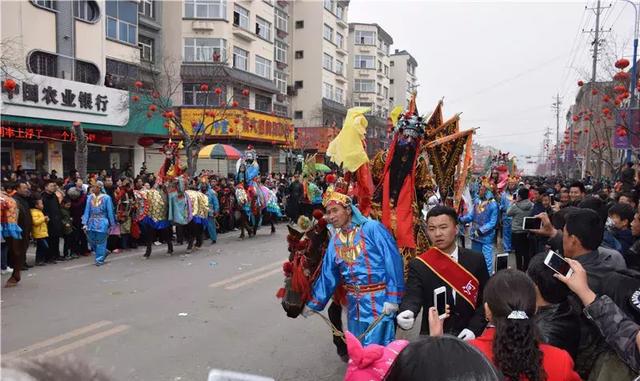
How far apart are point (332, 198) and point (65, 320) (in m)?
3.98

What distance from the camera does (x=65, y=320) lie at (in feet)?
19.6

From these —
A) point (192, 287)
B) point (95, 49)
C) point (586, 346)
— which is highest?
point (95, 49)

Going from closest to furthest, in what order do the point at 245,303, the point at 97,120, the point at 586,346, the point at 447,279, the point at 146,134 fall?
the point at 586,346 < the point at 447,279 < the point at 245,303 < the point at 97,120 < the point at 146,134

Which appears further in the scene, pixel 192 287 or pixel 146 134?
pixel 146 134

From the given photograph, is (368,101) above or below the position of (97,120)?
above

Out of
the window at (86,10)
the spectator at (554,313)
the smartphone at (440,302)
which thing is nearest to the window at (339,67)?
the window at (86,10)

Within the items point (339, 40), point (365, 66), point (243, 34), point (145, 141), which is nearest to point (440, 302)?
point (145, 141)

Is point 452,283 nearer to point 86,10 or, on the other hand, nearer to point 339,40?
point 86,10

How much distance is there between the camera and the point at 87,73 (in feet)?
66.1

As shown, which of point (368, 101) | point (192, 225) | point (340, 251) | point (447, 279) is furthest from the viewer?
point (368, 101)

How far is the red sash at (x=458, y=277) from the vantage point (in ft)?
10.2

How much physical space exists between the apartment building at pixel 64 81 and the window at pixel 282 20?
641 inches

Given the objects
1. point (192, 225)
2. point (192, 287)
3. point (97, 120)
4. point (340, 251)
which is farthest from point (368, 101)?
point (340, 251)

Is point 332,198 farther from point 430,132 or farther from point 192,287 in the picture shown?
point 192,287
